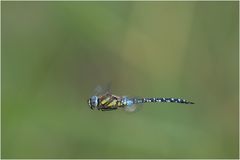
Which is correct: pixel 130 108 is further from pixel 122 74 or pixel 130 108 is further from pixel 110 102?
pixel 122 74

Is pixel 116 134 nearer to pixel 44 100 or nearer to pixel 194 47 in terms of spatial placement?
pixel 44 100

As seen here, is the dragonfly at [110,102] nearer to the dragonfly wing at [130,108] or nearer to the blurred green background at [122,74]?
the dragonfly wing at [130,108]

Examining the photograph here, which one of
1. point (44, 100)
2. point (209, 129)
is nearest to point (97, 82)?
point (44, 100)

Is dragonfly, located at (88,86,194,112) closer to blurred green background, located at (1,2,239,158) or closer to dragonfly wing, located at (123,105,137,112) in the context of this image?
dragonfly wing, located at (123,105,137,112)

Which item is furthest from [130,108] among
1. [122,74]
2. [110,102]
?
[122,74]

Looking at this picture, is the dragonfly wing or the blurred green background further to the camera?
the blurred green background

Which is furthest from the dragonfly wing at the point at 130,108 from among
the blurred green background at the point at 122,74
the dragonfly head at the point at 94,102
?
the blurred green background at the point at 122,74

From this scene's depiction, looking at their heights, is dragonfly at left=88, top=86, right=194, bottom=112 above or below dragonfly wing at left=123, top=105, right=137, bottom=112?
above

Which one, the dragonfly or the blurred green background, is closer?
the dragonfly

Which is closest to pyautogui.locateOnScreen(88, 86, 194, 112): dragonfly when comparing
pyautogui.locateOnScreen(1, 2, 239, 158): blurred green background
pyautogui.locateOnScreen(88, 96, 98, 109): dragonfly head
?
pyautogui.locateOnScreen(88, 96, 98, 109): dragonfly head
